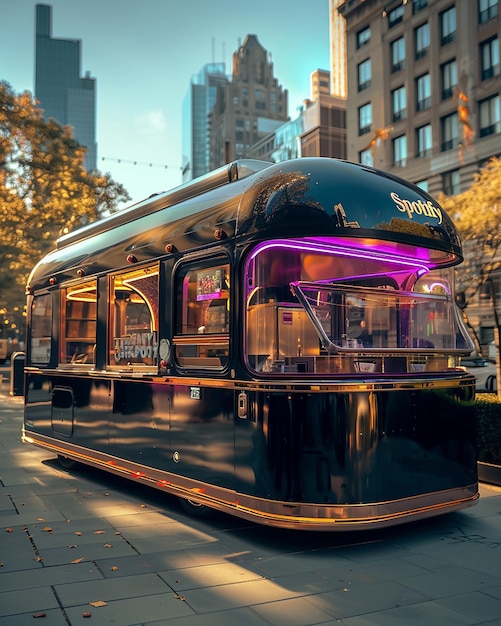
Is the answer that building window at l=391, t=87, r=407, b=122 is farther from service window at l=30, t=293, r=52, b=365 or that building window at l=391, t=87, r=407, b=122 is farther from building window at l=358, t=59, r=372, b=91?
service window at l=30, t=293, r=52, b=365

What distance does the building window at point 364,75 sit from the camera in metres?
38.1

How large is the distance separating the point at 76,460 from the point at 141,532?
2690 millimetres

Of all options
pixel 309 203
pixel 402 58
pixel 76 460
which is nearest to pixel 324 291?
pixel 309 203

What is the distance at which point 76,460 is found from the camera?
8.15m

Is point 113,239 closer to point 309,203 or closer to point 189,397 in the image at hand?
point 189,397

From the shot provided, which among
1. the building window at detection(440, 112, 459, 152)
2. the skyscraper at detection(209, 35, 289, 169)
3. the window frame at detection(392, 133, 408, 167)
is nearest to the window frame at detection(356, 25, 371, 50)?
the window frame at detection(392, 133, 408, 167)

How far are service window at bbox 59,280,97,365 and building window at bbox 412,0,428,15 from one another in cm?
3163

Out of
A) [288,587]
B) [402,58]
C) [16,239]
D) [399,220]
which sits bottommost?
[288,587]

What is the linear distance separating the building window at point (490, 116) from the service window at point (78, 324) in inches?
1028

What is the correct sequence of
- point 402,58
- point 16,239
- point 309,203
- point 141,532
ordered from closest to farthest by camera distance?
point 309,203 < point 141,532 < point 16,239 < point 402,58

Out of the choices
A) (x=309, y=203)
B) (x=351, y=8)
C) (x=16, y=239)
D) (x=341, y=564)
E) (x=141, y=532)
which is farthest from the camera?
(x=351, y=8)

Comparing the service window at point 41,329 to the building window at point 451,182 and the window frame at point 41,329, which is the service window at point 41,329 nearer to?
the window frame at point 41,329

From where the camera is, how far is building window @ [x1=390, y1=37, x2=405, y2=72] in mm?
35500

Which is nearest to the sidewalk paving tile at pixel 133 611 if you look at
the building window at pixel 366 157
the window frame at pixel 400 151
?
the window frame at pixel 400 151
